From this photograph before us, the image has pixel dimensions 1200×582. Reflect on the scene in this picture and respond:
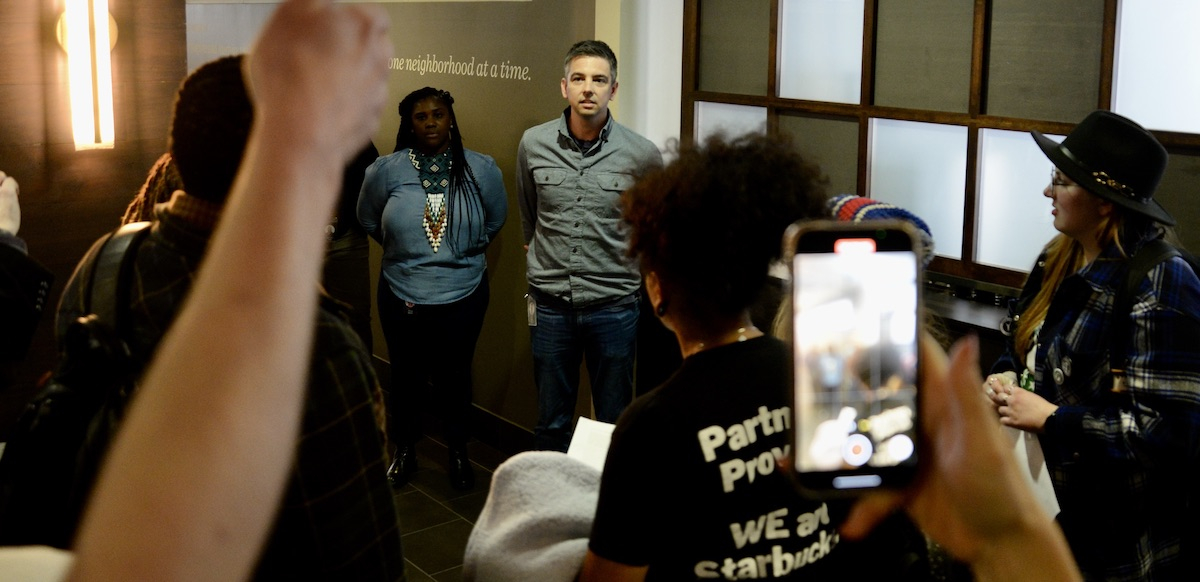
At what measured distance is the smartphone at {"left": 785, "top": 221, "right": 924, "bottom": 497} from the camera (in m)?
0.85

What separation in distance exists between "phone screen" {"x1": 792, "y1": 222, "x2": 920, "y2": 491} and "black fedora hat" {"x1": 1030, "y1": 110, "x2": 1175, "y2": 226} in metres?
1.99

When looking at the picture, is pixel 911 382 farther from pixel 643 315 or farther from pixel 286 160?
pixel 643 315

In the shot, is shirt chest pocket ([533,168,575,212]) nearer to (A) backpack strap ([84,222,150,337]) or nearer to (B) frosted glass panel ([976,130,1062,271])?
(B) frosted glass panel ([976,130,1062,271])

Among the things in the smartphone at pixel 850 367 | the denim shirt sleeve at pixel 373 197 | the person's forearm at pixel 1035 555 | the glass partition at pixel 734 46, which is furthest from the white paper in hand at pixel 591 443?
the denim shirt sleeve at pixel 373 197

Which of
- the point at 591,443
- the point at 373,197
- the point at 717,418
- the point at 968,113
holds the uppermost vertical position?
A: the point at 968,113

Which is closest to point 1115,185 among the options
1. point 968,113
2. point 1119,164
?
point 1119,164

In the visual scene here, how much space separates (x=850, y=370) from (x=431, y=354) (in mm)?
4297

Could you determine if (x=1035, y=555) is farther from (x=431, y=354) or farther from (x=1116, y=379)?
(x=431, y=354)

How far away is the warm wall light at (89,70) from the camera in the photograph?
329 cm

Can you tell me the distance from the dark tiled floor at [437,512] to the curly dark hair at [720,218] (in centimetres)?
276

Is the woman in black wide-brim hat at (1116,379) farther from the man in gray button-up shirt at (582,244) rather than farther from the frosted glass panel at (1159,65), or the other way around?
the man in gray button-up shirt at (582,244)

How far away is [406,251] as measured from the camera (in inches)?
191

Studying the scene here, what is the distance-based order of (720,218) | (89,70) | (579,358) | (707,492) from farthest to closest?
1. (579,358)
2. (89,70)
3. (720,218)
4. (707,492)

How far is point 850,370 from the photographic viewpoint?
35.1 inches
